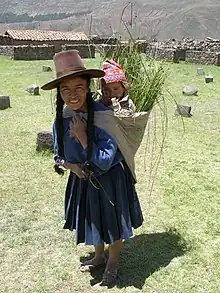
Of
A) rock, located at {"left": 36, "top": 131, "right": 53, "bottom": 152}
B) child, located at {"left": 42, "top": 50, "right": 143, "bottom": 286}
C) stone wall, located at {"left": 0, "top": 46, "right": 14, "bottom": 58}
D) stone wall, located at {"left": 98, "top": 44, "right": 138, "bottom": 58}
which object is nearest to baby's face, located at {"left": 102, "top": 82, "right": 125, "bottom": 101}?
Answer: child, located at {"left": 42, "top": 50, "right": 143, "bottom": 286}

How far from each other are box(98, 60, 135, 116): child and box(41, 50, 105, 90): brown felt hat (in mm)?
184

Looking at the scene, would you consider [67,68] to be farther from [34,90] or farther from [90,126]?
[34,90]

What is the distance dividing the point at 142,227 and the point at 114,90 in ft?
5.40

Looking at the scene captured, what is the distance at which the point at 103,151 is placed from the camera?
117 inches

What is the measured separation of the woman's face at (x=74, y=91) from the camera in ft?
9.52

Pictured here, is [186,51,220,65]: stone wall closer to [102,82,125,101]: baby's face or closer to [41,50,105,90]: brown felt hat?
[102,82,125,101]: baby's face

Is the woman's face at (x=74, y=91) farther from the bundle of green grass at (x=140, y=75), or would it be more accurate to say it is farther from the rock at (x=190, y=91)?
the rock at (x=190, y=91)

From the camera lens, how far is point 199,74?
1652 centimetres

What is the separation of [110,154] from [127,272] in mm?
1088

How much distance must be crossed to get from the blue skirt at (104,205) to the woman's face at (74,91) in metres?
0.53

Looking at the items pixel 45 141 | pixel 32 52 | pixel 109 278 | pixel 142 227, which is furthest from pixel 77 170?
pixel 32 52

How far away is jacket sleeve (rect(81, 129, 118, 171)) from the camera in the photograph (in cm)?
295

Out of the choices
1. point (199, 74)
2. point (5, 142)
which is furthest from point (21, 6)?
point (5, 142)

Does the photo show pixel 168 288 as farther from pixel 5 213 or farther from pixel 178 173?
pixel 178 173
